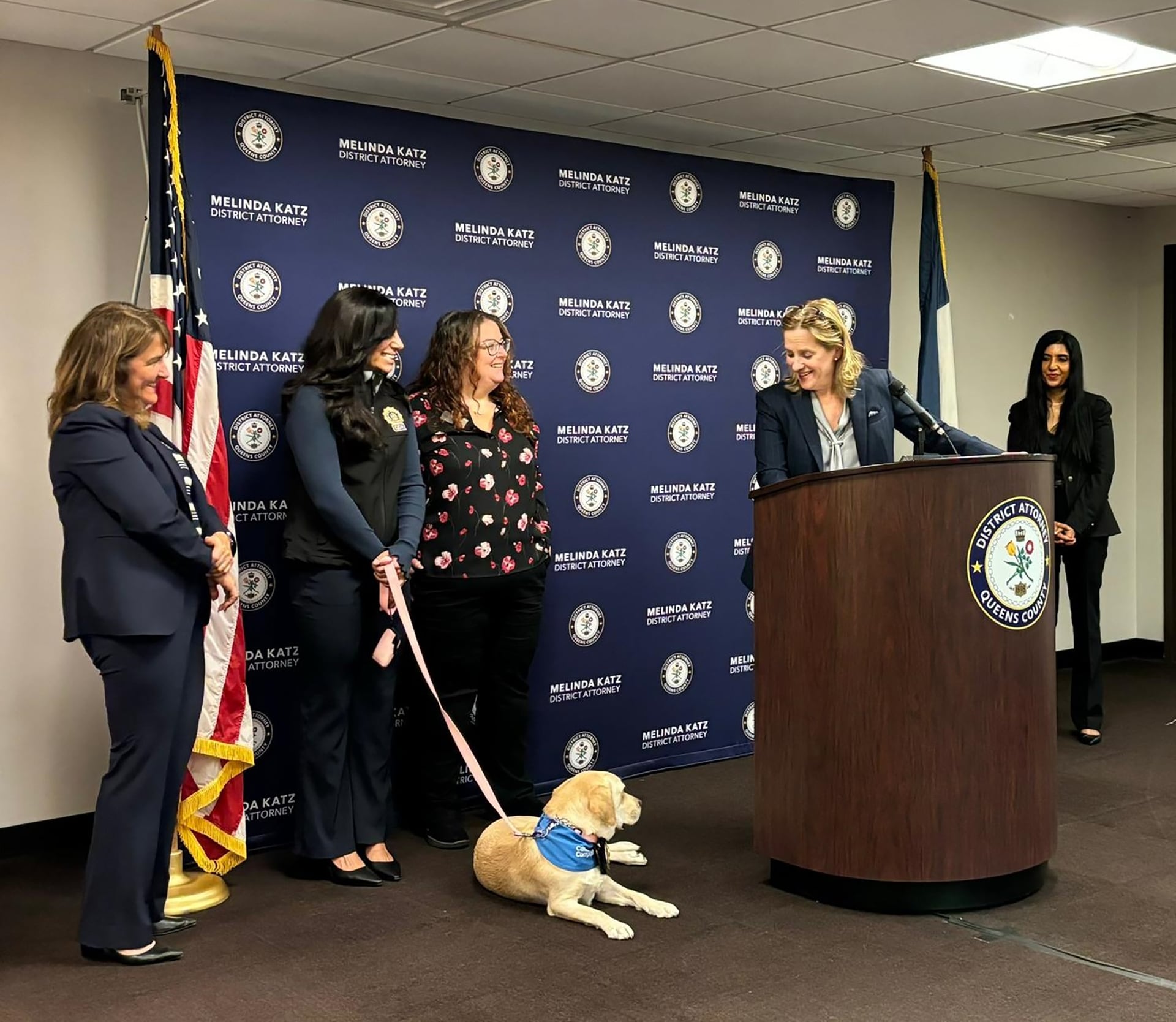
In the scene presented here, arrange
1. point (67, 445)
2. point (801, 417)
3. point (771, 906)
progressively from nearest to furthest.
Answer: point (67, 445)
point (771, 906)
point (801, 417)

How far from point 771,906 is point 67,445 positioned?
7.47 ft

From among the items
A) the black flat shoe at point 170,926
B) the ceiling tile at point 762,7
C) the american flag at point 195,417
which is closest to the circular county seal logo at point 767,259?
the ceiling tile at point 762,7

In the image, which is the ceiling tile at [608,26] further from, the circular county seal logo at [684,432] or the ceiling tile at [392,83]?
the circular county seal logo at [684,432]

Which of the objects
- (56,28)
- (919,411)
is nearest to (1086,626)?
(919,411)

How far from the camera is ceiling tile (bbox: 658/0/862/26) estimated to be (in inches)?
157

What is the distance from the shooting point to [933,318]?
6281 mm

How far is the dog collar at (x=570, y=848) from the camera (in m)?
3.86

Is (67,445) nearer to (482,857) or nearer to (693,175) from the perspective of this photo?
(482,857)

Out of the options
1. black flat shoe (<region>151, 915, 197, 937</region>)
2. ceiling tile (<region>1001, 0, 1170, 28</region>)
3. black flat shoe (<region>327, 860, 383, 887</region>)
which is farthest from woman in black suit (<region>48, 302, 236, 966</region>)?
ceiling tile (<region>1001, 0, 1170, 28</region>)

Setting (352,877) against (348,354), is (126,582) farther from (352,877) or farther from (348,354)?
(352,877)

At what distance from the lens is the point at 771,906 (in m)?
4.00

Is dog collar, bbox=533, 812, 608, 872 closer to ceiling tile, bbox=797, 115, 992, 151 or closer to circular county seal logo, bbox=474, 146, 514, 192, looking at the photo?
circular county seal logo, bbox=474, 146, 514, 192

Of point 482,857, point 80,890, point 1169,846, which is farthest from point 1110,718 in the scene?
point 80,890

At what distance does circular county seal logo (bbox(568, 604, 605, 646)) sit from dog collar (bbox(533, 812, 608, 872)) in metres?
1.55
